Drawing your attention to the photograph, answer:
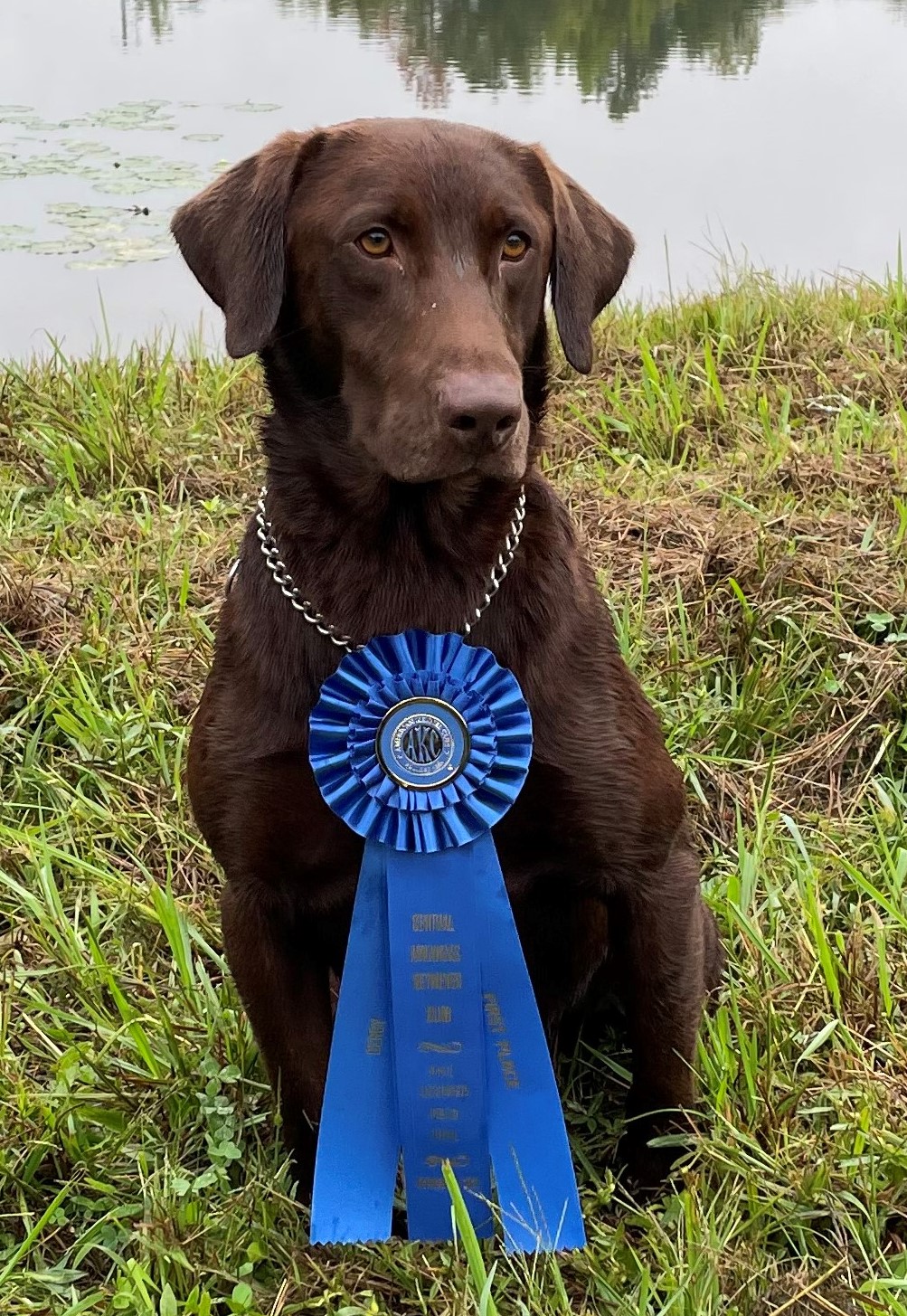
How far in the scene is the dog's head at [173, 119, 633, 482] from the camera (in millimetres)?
1768

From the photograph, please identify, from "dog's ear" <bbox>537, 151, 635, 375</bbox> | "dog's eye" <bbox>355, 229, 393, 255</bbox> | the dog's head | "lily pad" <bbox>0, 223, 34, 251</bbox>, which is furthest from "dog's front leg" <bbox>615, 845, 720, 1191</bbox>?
"lily pad" <bbox>0, 223, 34, 251</bbox>

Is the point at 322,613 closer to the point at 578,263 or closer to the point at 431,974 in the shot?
the point at 431,974

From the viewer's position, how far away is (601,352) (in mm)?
4820

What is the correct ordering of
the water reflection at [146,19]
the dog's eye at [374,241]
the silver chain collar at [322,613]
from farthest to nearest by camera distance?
1. the water reflection at [146,19]
2. the silver chain collar at [322,613]
3. the dog's eye at [374,241]

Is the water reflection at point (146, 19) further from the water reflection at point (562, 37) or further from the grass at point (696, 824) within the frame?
the grass at point (696, 824)

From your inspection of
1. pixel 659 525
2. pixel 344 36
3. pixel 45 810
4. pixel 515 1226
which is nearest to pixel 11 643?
pixel 45 810

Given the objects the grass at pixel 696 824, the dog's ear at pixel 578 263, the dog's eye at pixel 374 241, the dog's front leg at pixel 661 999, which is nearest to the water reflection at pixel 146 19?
the grass at pixel 696 824

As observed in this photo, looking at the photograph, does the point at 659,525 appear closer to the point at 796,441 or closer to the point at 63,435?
the point at 796,441

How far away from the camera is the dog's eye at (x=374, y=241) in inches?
74.2

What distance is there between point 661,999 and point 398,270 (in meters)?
1.14

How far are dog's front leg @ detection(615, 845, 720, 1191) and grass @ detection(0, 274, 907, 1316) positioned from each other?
67mm

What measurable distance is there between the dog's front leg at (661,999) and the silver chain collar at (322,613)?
1.53ft

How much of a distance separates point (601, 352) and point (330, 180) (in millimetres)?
2983

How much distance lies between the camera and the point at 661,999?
6.89 feet
